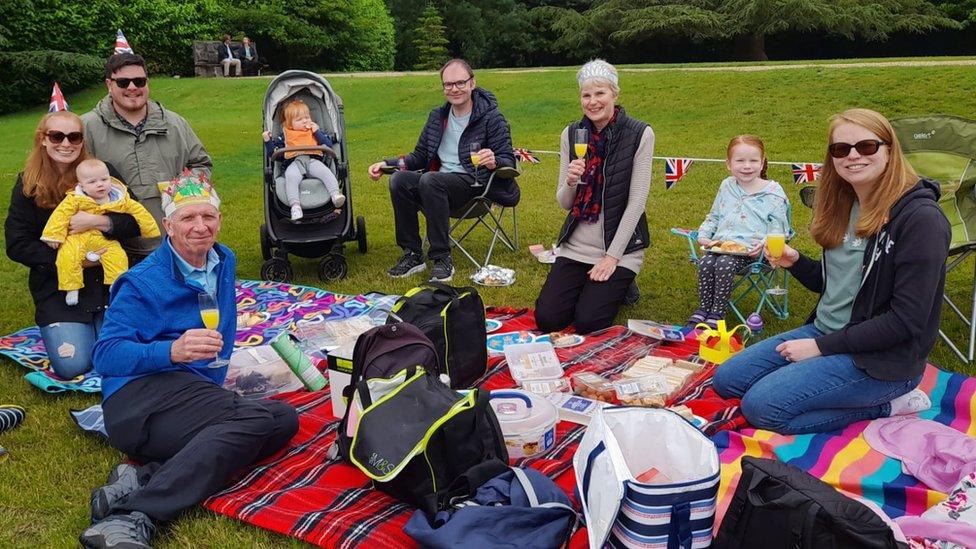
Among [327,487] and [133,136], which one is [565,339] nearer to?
[327,487]

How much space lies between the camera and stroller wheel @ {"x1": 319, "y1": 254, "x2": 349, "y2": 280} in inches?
228

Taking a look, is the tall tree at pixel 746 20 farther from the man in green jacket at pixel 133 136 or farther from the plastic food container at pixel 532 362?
the man in green jacket at pixel 133 136

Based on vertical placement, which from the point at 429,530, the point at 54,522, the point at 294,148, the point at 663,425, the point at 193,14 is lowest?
the point at 54,522

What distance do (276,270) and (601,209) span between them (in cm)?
265

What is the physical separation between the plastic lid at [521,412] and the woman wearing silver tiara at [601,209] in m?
1.38

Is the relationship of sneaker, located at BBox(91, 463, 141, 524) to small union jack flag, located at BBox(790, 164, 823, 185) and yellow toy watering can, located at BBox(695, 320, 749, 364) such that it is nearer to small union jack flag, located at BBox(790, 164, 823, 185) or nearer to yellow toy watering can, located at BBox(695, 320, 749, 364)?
yellow toy watering can, located at BBox(695, 320, 749, 364)

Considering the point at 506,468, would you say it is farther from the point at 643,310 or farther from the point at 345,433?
the point at 643,310

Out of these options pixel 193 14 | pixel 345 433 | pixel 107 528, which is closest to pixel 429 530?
pixel 345 433

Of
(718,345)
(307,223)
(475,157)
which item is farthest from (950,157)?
(307,223)

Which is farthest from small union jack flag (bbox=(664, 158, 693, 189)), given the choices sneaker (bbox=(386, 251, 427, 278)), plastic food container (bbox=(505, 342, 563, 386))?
plastic food container (bbox=(505, 342, 563, 386))

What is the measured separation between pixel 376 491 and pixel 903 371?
2.17m

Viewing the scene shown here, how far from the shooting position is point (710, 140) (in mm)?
11844

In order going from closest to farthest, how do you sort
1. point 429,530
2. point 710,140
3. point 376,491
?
point 429,530 → point 376,491 → point 710,140

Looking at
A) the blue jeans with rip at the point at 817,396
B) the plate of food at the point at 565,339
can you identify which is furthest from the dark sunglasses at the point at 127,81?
the blue jeans with rip at the point at 817,396
